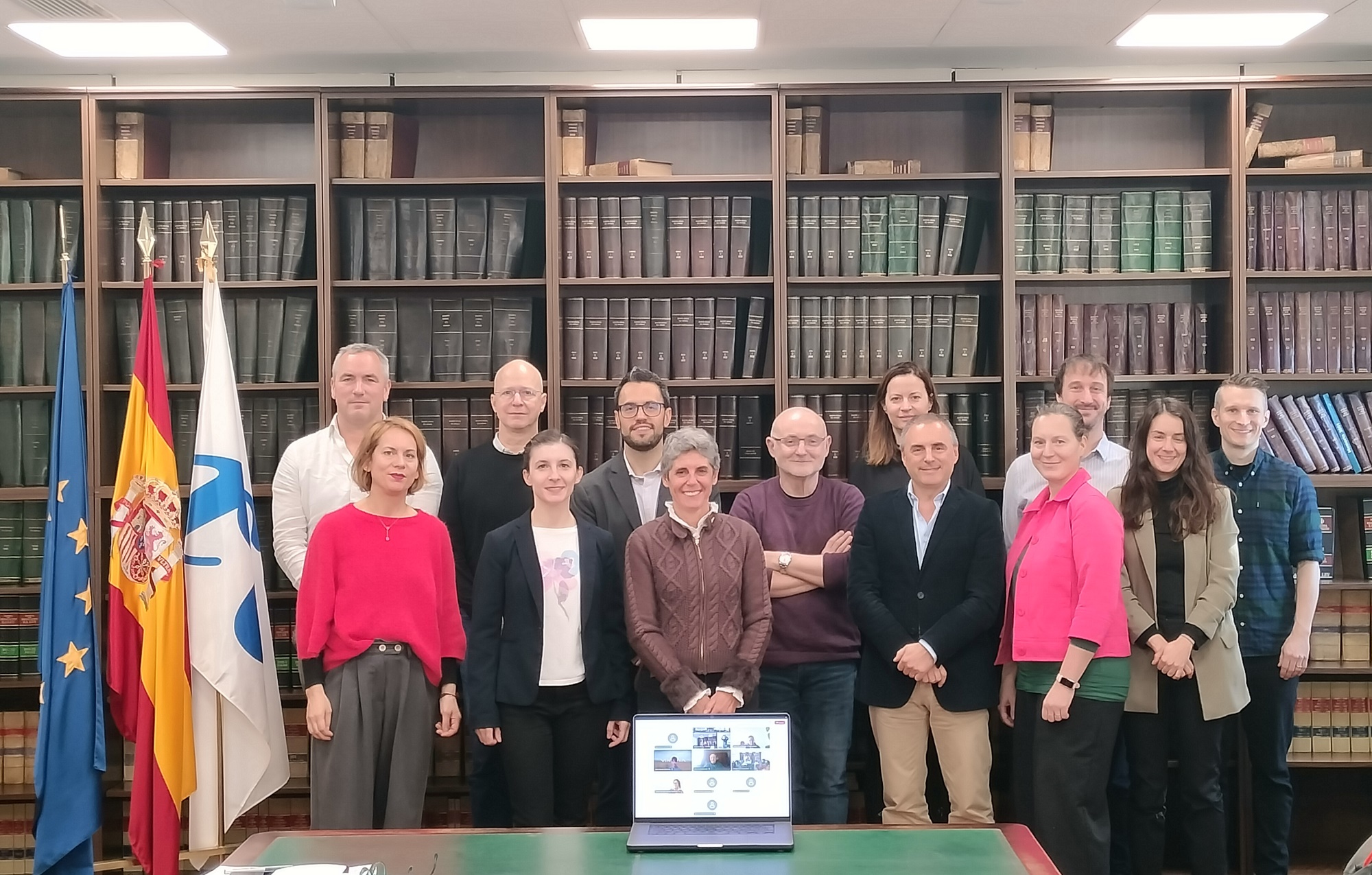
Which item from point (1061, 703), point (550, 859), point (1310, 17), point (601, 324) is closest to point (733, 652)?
point (1061, 703)

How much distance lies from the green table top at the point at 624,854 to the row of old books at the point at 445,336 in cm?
233

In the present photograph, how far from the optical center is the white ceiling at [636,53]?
3688 mm

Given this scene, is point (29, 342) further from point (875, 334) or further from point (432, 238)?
point (875, 334)

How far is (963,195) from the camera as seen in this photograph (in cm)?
438

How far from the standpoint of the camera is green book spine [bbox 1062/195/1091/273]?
4270mm

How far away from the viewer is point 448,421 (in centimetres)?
429

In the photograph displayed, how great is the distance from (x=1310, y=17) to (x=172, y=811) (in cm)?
456

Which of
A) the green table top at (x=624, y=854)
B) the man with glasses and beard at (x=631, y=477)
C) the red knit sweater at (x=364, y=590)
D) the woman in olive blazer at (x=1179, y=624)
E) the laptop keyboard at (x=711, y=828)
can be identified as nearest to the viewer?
the green table top at (x=624, y=854)

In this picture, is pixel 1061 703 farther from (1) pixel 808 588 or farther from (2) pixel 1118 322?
(2) pixel 1118 322

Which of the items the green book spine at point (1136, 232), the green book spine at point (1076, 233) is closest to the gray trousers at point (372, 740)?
the green book spine at point (1076, 233)

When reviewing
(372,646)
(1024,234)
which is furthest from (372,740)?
(1024,234)

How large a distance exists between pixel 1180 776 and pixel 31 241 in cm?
436

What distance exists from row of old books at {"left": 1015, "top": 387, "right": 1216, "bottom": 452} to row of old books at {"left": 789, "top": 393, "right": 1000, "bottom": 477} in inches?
3.9

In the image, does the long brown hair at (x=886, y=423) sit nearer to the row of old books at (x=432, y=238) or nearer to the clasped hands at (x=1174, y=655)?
the clasped hands at (x=1174, y=655)
